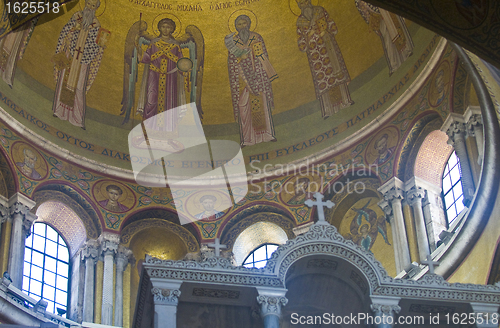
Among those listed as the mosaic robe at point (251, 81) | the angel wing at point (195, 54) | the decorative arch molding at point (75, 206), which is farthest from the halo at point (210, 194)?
the angel wing at point (195, 54)

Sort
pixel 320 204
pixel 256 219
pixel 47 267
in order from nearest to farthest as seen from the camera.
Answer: pixel 320 204 → pixel 47 267 → pixel 256 219

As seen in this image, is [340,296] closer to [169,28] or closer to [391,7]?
[391,7]

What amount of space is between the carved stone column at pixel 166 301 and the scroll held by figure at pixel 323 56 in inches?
426

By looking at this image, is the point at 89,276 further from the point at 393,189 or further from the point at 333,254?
the point at 333,254

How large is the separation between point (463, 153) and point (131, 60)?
923 centimetres

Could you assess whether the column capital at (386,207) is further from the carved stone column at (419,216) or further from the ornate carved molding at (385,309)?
the ornate carved molding at (385,309)

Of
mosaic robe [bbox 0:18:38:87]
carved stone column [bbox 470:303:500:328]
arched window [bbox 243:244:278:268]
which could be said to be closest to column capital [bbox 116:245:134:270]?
arched window [bbox 243:244:278:268]

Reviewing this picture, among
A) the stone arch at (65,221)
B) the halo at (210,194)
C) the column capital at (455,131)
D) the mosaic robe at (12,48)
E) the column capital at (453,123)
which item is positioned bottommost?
the stone arch at (65,221)

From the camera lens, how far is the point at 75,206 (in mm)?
19391

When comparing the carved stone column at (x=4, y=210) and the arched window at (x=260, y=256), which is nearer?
the carved stone column at (x=4, y=210)

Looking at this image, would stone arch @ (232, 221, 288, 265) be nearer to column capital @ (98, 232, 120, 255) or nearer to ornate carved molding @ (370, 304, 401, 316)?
column capital @ (98, 232, 120, 255)

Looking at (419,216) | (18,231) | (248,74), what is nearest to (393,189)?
(419,216)

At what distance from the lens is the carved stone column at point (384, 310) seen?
1171cm

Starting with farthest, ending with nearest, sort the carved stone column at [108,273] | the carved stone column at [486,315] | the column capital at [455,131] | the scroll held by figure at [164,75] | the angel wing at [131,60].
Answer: the scroll held by figure at [164,75], the angel wing at [131,60], the carved stone column at [108,273], the column capital at [455,131], the carved stone column at [486,315]
